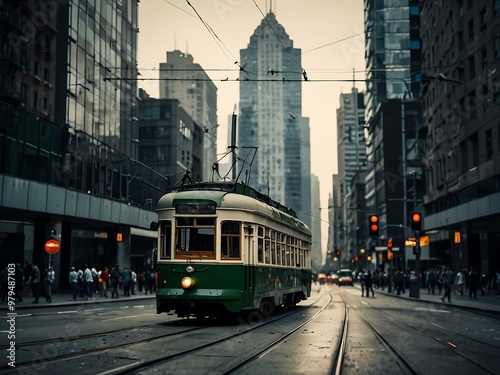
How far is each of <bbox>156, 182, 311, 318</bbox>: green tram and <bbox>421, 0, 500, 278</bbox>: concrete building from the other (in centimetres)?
2172

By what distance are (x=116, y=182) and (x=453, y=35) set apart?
26861 millimetres

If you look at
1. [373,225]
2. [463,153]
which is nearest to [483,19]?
[463,153]

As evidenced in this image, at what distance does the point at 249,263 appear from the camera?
1557 centimetres

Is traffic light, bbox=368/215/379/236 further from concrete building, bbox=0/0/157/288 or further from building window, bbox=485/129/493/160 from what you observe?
building window, bbox=485/129/493/160

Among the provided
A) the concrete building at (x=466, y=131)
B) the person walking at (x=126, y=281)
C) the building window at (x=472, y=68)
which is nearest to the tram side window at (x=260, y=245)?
the person walking at (x=126, y=281)

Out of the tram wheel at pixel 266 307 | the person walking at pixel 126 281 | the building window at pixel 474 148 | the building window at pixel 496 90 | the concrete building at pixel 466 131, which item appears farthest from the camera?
the building window at pixel 474 148

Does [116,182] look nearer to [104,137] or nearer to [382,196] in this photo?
[104,137]

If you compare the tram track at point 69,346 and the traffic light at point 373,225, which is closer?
the tram track at point 69,346

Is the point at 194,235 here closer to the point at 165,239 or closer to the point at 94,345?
the point at 165,239

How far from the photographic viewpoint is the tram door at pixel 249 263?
15.4 m

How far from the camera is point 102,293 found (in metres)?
34.8

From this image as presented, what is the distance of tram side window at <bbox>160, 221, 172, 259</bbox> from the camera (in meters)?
15.4

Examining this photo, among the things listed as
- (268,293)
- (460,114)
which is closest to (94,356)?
(268,293)

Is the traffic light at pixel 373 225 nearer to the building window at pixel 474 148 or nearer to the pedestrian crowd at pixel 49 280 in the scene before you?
the pedestrian crowd at pixel 49 280
